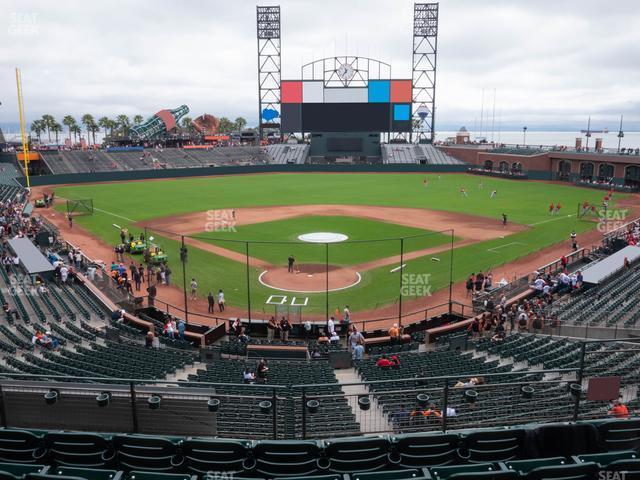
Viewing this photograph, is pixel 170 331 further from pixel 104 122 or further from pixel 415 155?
pixel 104 122

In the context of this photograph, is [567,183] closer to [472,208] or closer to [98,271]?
[472,208]

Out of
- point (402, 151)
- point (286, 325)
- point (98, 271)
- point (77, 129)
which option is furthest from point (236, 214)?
point (77, 129)

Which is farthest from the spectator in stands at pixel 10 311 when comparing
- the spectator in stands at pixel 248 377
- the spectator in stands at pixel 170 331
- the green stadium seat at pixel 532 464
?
the green stadium seat at pixel 532 464

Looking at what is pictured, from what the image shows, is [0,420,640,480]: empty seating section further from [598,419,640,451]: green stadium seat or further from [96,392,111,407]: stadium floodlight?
[96,392,111,407]: stadium floodlight

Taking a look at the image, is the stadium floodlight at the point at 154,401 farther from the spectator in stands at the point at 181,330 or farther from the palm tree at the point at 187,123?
the palm tree at the point at 187,123

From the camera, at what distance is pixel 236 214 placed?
165 ft

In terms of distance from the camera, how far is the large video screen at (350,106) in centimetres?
9650

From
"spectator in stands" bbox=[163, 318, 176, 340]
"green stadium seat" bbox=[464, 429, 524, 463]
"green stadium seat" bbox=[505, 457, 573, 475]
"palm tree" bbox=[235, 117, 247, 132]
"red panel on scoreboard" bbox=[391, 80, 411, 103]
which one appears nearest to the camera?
"green stadium seat" bbox=[505, 457, 573, 475]

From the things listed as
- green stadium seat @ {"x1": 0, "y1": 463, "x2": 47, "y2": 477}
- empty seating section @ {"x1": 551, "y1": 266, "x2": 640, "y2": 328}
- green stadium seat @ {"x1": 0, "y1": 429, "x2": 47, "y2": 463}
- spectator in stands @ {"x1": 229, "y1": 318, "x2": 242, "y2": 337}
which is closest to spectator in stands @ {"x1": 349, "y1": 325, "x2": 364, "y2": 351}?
spectator in stands @ {"x1": 229, "y1": 318, "x2": 242, "y2": 337}

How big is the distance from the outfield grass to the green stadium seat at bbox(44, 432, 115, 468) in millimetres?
22054

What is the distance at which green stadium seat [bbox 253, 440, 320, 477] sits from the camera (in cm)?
657

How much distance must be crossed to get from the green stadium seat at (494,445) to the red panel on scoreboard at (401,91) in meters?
94.9

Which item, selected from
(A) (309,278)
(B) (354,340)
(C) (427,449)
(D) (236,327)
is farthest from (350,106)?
(C) (427,449)

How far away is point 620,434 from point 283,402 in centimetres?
584
